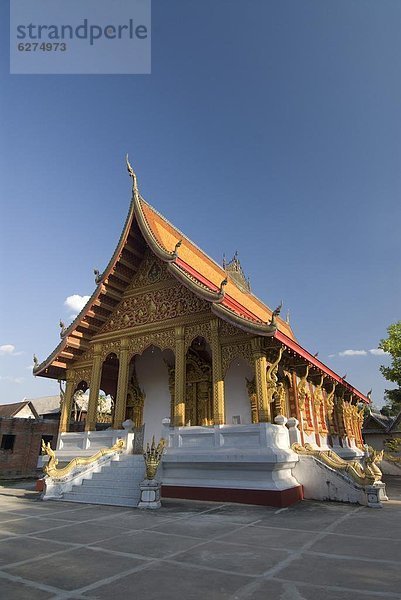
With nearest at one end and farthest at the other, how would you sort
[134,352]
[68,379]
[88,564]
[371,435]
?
1. [88,564]
2. [134,352]
3. [68,379]
4. [371,435]

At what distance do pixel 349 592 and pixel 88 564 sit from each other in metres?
2.31

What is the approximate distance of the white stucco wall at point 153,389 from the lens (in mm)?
12219

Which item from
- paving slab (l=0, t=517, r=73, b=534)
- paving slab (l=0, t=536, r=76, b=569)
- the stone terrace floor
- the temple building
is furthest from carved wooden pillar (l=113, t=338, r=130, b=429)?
paving slab (l=0, t=536, r=76, b=569)

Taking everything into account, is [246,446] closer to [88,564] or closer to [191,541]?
[191,541]

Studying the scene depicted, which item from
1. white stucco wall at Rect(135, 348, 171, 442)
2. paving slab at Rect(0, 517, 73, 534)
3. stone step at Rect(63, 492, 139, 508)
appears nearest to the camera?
paving slab at Rect(0, 517, 73, 534)

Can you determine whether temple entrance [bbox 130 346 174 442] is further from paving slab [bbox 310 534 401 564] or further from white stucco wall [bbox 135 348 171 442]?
paving slab [bbox 310 534 401 564]

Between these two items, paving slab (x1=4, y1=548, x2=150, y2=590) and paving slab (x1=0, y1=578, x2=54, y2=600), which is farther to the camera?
paving slab (x1=4, y1=548, x2=150, y2=590)

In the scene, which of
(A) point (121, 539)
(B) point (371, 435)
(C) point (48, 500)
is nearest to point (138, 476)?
(C) point (48, 500)

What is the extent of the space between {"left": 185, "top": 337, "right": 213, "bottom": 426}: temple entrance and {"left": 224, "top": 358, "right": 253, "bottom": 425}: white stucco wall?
2.01ft

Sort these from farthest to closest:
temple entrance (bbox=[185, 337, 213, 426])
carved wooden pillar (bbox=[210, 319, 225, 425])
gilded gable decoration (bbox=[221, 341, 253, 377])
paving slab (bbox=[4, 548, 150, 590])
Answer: temple entrance (bbox=[185, 337, 213, 426]), gilded gable decoration (bbox=[221, 341, 253, 377]), carved wooden pillar (bbox=[210, 319, 225, 425]), paving slab (bbox=[4, 548, 150, 590])

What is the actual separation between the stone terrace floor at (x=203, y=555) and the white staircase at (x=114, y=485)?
1.41 meters

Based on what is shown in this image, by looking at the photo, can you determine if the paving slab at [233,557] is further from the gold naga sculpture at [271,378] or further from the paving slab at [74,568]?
the gold naga sculpture at [271,378]

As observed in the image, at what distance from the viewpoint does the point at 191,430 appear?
28.7 ft

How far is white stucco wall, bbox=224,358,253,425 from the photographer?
1087 centimetres
